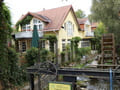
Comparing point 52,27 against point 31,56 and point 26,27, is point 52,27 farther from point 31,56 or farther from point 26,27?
point 31,56

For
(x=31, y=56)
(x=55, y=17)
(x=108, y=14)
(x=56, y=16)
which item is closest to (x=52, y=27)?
(x=55, y=17)

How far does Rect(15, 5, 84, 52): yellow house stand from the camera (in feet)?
49.3

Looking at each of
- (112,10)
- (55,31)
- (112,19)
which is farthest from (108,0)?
(55,31)

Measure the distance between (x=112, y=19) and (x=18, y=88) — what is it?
1304cm

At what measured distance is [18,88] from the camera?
5.52 metres

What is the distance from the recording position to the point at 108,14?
14.6 metres

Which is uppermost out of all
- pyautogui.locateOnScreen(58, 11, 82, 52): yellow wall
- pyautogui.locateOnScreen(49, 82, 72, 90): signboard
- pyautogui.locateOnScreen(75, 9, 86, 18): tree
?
pyautogui.locateOnScreen(75, 9, 86, 18): tree

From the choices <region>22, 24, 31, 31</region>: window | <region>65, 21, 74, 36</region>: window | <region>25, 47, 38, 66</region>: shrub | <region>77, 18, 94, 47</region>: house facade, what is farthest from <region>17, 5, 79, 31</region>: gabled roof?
<region>25, 47, 38, 66</region>: shrub

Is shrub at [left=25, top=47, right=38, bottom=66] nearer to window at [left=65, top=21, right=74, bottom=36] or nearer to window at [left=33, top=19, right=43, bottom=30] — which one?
window at [left=33, top=19, right=43, bottom=30]

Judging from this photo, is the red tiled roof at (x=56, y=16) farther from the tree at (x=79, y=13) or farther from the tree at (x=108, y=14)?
the tree at (x=79, y=13)

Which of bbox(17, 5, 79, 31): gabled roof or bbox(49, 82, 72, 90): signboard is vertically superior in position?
bbox(17, 5, 79, 31): gabled roof

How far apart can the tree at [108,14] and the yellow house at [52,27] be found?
3577 millimetres

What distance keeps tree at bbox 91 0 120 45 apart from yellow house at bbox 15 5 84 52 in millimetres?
3577

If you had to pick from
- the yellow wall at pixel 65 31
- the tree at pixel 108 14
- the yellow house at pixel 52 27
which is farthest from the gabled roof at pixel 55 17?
the tree at pixel 108 14
